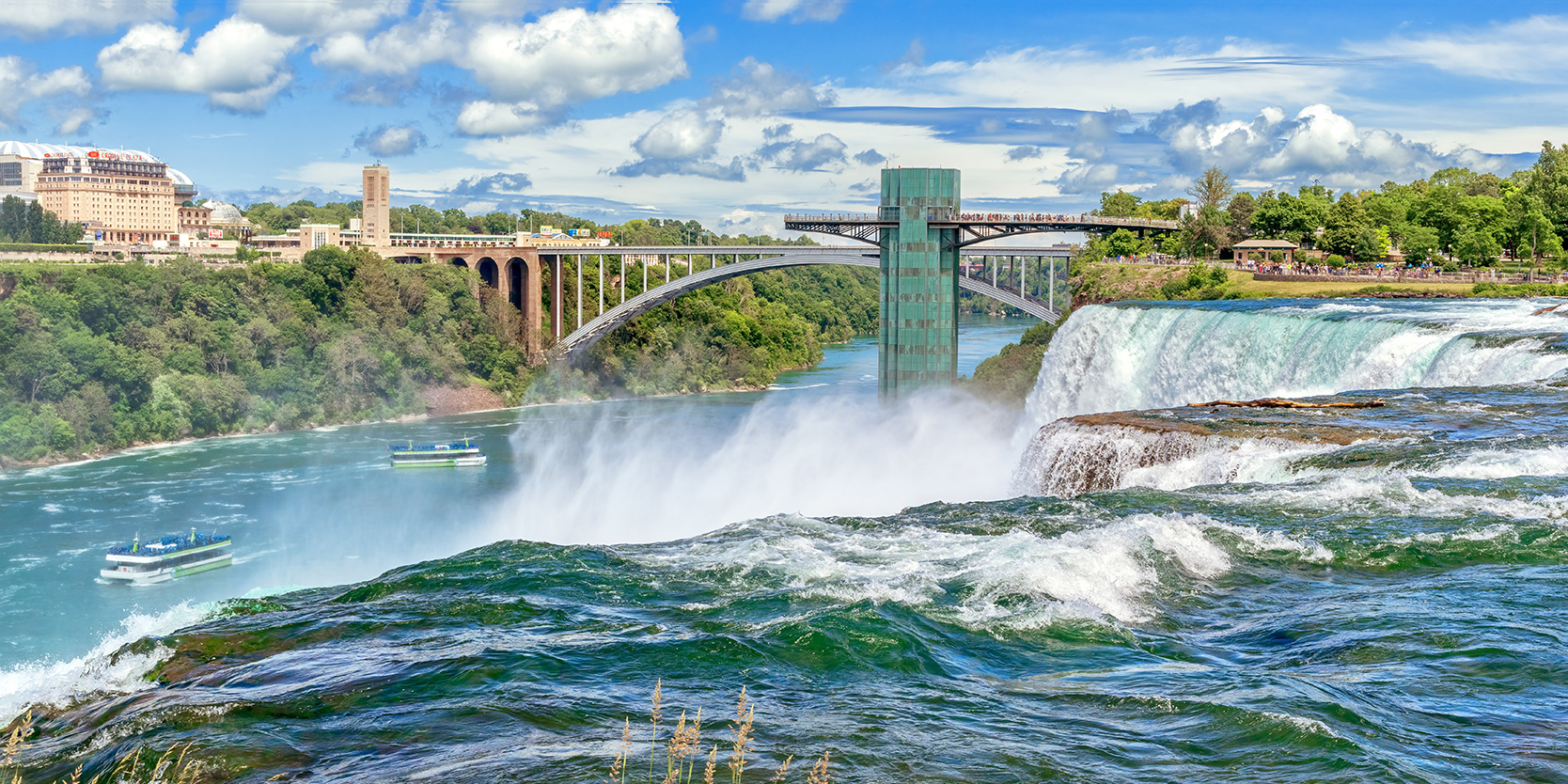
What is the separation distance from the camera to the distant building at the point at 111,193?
358ft

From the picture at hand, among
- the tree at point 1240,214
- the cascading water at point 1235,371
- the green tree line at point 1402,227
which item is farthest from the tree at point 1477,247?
the cascading water at point 1235,371

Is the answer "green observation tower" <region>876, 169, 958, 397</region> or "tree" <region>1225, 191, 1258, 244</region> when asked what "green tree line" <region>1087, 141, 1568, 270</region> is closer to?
"tree" <region>1225, 191, 1258, 244</region>

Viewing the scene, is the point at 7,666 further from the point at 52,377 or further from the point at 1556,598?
the point at 52,377

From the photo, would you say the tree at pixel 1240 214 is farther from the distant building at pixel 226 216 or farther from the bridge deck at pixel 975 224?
the distant building at pixel 226 216

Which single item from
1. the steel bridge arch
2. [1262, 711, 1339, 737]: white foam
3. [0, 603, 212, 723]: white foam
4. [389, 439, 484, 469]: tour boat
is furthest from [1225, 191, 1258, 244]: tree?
[0, 603, 212, 723]: white foam

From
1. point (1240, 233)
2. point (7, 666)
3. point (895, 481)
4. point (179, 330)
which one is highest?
point (1240, 233)

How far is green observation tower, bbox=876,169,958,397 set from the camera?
37.0 m

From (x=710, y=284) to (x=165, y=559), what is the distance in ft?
117

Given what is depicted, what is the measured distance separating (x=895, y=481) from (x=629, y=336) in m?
44.0

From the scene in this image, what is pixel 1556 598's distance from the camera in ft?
28.3

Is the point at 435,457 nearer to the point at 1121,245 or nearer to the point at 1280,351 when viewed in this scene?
the point at 1121,245

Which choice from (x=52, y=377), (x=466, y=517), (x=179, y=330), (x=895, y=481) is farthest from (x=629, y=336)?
(x=895, y=481)

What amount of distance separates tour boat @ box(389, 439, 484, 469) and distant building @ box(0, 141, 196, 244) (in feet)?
240

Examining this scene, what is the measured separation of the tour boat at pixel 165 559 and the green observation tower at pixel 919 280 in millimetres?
18412
